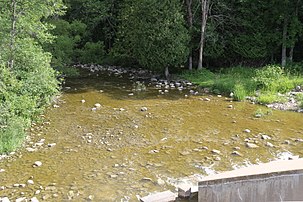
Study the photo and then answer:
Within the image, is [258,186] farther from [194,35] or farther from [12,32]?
[194,35]

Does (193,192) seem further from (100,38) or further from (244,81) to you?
(100,38)

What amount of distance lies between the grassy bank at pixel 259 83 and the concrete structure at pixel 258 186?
27.8ft

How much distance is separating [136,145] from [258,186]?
15.4 feet

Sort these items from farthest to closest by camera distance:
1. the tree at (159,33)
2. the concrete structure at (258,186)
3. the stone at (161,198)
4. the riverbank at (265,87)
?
the tree at (159,33) < the riverbank at (265,87) < the stone at (161,198) < the concrete structure at (258,186)

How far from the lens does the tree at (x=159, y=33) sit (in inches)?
632

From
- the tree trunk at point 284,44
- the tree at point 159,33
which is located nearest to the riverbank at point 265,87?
the tree trunk at point 284,44

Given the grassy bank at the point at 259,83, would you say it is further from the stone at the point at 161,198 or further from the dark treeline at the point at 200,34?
the stone at the point at 161,198

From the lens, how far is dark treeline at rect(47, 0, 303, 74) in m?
16.1

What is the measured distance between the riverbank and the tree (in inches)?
68.7

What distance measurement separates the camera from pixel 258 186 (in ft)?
15.5

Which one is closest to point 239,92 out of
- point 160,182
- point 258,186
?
point 160,182

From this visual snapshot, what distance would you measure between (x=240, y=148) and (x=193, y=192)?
376 centimetres

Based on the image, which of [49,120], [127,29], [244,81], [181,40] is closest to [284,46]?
[244,81]

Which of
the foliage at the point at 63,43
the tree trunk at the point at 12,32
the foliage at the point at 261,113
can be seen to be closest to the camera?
the tree trunk at the point at 12,32
